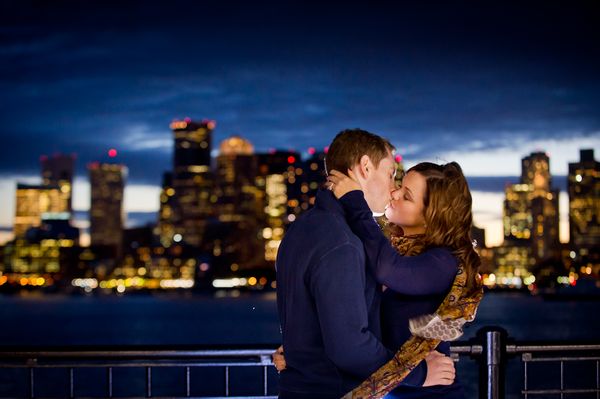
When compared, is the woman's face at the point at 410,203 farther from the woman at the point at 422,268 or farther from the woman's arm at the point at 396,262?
the woman's arm at the point at 396,262

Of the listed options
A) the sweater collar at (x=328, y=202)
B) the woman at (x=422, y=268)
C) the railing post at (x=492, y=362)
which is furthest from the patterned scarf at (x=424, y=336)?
the railing post at (x=492, y=362)

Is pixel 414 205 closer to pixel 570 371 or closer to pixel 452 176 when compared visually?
pixel 452 176

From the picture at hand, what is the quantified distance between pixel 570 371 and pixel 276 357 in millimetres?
49768

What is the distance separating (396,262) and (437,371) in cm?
44

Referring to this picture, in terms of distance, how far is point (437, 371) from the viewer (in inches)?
133

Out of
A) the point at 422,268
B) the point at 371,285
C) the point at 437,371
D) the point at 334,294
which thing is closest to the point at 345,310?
the point at 334,294

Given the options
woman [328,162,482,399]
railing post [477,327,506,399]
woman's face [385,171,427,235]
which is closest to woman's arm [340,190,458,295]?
woman [328,162,482,399]

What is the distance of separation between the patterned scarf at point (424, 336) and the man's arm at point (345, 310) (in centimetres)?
6

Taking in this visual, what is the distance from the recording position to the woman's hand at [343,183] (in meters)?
3.38

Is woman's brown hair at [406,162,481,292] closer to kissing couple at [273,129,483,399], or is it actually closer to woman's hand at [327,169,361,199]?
kissing couple at [273,129,483,399]

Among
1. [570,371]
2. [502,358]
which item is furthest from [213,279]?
[502,358]

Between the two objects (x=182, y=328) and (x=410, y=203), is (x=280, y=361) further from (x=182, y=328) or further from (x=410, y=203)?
(x=182, y=328)

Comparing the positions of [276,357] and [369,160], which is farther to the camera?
[276,357]

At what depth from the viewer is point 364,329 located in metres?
3.18
